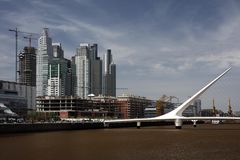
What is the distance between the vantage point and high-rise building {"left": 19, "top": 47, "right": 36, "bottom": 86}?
184 meters

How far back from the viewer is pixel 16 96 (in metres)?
120

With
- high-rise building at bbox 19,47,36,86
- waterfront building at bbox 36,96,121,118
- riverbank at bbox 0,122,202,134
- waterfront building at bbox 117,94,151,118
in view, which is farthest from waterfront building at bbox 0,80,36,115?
waterfront building at bbox 117,94,151,118

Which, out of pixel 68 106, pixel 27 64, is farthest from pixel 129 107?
pixel 27 64

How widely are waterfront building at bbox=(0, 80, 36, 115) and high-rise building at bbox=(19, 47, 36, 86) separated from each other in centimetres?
5543

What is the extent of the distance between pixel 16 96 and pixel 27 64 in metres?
72.1

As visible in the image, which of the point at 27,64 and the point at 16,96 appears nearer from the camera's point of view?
the point at 16,96

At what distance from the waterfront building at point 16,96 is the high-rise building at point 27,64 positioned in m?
55.4

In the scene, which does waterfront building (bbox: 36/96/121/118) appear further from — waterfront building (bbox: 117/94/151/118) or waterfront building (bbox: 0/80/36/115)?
waterfront building (bbox: 117/94/151/118)

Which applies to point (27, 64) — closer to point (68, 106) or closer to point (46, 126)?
point (68, 106)

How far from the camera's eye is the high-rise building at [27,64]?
184 metres

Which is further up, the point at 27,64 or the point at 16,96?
the point at 27,64

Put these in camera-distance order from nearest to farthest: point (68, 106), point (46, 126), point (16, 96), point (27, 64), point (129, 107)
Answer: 1. point (46, 126)
2. point (16, 96)
3. point (68, 106)
4. point (129, 107)
5. point (27, 64)

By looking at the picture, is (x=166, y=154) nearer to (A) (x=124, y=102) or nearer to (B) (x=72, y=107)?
(B) (x=72, y=107)

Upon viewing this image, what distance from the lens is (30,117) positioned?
113000 mm
